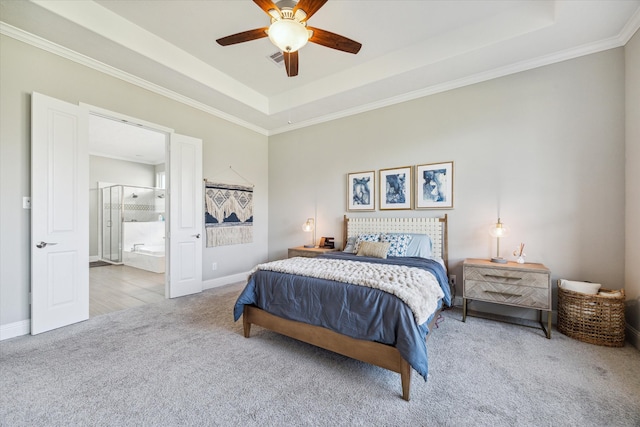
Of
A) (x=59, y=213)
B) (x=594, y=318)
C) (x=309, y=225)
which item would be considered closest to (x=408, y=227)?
(x=309, y=225)

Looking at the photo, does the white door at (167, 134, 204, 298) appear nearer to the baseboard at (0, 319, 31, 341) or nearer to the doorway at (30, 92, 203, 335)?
the doorway at (30, 92, 203, 335)

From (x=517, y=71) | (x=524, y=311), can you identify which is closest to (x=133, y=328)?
(x=524, y=311)

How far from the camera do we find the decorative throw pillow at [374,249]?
331 centimetres

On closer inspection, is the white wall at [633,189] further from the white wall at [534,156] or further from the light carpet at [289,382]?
the light carpet at [289,382]

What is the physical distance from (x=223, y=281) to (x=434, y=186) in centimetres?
369

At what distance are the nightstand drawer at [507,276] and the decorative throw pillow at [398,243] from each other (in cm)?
72

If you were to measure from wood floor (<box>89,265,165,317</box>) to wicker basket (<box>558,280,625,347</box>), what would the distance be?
483 centimetres

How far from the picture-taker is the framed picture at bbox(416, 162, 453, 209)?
3.56 m

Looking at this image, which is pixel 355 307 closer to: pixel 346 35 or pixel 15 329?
pixel 346 35

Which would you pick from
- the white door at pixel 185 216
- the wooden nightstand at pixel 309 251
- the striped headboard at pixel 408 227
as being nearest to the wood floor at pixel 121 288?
the white door at pixel 185 216

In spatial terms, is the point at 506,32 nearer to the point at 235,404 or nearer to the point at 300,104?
the point at 300,104

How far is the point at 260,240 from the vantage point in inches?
210

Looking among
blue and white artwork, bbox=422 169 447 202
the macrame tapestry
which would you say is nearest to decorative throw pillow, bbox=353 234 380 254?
blue and white artwork, bbox=422 169 447 202

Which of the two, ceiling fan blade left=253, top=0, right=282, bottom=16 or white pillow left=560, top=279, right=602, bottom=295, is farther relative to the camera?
white pillow left=560, top=279, right=602, bottom=295
